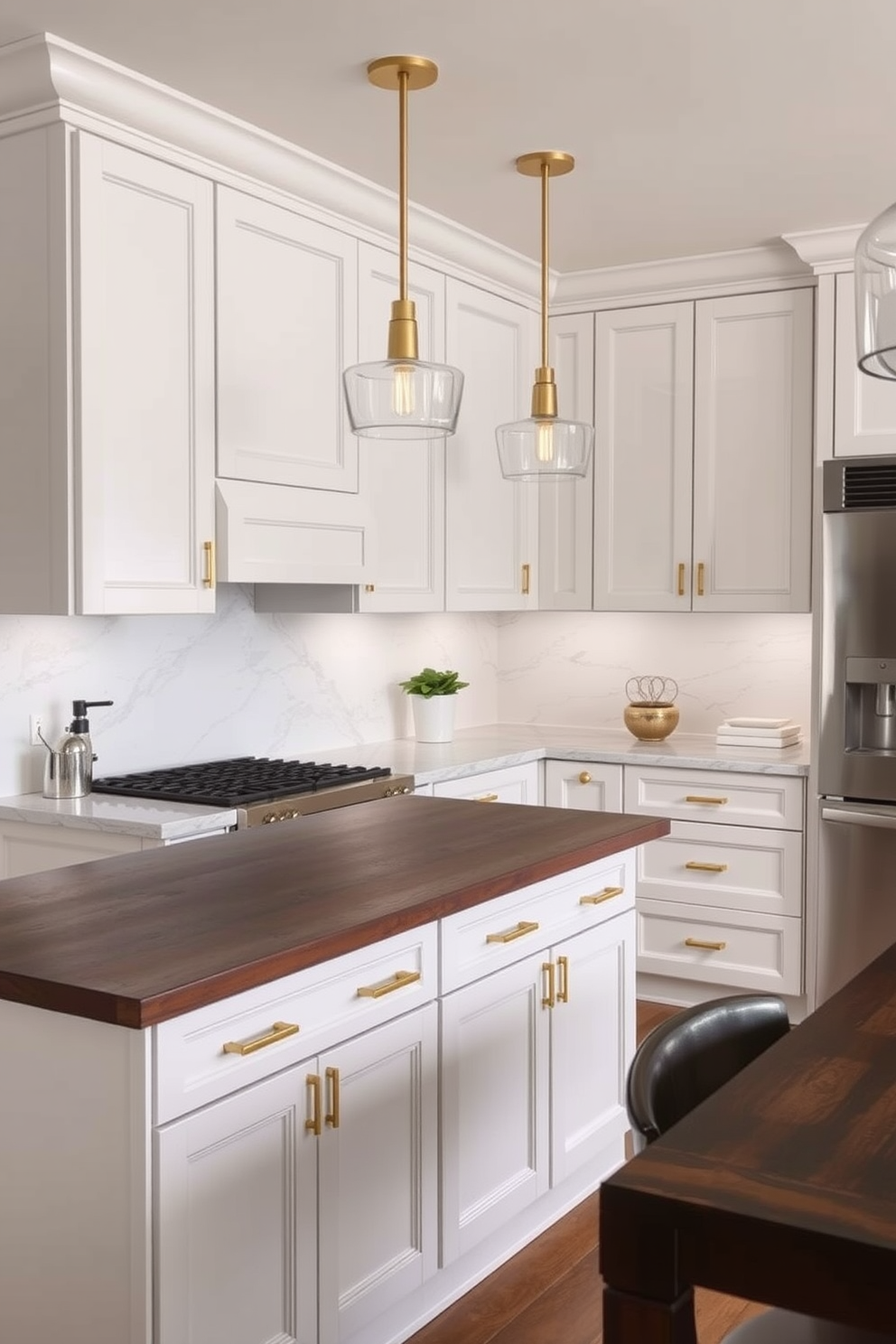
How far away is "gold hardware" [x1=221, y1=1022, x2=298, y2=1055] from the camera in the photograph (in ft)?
6.22

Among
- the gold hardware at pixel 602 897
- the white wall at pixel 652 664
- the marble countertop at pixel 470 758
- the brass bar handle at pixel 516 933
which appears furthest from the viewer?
the white wall at pixel 652 664

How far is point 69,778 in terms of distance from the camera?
3.38 metres

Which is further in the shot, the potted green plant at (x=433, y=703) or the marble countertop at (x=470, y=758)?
the potted green plant at (x=433, y=703)

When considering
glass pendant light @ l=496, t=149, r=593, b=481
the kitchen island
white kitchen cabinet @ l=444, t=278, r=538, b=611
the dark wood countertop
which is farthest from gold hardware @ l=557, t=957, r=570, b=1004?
white kitchen cabinet @ l=444, t=278, r=538, b=611

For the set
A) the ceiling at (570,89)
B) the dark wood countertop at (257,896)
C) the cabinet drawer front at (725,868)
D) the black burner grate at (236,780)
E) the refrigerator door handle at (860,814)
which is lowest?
the cabinet drawer front at (725,868)

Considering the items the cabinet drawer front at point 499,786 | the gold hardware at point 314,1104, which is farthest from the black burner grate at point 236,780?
the gold hardware at point 314,1104

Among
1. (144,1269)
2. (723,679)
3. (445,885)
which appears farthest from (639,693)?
(144,1269)

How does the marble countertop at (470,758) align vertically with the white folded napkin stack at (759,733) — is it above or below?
below

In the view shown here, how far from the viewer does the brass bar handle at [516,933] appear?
2600 mm

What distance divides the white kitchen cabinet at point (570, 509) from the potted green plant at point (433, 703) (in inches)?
22.0

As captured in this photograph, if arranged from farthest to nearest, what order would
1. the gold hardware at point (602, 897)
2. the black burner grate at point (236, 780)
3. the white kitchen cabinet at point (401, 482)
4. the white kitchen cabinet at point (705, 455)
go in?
the white kitchen cabinet at point (705, 455), the white kitchen cabinet at point (401, 482), the black burner grate at point (236, 780), the gold hardware at point (602, 897)

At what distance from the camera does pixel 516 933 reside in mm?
2656

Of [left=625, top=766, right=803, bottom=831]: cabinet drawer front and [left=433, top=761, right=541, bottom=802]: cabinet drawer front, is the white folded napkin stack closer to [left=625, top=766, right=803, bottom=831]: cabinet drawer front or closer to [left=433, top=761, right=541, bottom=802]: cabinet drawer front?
[left=625, top=766, right=803, bottom=831]: cabinet drawer front

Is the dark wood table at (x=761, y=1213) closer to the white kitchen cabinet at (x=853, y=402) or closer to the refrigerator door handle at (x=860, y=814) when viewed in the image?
the refrigerator door handle at (x=860, y=814)
